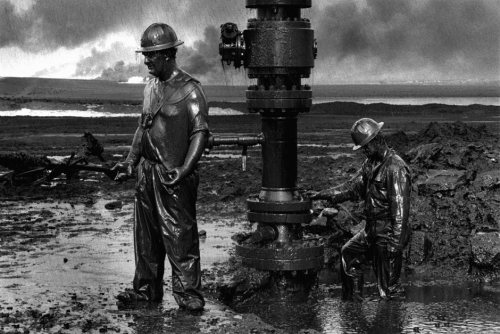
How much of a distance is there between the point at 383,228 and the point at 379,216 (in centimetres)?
11

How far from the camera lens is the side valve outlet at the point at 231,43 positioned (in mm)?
8656

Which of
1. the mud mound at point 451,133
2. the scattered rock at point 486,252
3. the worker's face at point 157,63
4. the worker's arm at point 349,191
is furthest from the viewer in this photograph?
the mud mound at point 451,133

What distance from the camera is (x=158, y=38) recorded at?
7977mm

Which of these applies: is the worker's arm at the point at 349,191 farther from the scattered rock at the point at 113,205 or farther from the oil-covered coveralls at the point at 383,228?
the scattered rock at the point at 113,205

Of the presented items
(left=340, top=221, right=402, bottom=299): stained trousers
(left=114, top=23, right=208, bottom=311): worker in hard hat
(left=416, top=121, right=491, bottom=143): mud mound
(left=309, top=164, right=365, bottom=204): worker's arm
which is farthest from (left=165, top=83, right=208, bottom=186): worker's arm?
(left=416, top=121, right=491, bottom=143): mud mound

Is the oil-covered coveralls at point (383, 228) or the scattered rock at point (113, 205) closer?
the oil-covered coveralls at point (383, 228)

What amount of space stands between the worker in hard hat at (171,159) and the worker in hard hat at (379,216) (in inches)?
58.7

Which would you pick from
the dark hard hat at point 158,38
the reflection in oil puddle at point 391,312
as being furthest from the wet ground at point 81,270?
the dark hard hat at point 158,38

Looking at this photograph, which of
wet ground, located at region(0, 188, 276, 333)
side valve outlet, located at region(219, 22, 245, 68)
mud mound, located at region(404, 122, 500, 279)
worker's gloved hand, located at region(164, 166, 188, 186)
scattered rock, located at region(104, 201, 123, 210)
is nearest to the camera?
wet ground, located at region(0, 188, 276, 333)

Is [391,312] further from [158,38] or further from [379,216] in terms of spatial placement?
[158,38]

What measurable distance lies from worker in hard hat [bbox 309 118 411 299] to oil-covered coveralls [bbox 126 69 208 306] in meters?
1.48

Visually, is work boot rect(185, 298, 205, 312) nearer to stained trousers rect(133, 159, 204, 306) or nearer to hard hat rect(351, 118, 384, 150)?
stained trousers rect(133, 159, 204, 306)

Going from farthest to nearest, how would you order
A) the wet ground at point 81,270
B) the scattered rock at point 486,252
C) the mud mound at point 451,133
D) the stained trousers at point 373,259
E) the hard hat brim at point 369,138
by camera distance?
the mud mound at point 451,133, the scattered rock at point 486,252, the stained trousers at point 373,259, the hard hat brim at point 369,138, the wet ground at point 81,270

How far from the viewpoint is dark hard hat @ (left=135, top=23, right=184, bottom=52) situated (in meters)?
7.97
